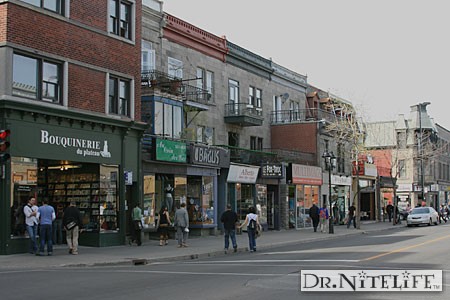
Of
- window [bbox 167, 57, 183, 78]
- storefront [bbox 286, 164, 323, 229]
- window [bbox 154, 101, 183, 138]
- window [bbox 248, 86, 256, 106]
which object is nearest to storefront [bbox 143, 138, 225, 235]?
window [bbox 154, 101, 183, 138]

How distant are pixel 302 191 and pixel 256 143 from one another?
458 cm

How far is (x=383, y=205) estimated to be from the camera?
5872cm

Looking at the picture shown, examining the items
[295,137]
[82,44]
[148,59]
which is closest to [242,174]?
Answer: [148,59]

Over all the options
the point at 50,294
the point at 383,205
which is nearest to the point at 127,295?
the point at 50,294

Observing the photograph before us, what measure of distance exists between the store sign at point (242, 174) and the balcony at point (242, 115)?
3115 mm

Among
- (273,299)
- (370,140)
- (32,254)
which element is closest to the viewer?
(273,299)

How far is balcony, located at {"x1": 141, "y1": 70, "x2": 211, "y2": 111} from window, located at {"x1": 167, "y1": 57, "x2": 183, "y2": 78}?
73 cm

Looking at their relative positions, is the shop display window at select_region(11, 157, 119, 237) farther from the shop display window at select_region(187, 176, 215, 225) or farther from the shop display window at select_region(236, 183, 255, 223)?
the shop display window at select_region(236, 183, 255, 223)

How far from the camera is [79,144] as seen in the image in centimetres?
2252

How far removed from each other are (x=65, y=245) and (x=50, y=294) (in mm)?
12140

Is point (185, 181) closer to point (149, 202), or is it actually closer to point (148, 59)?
point (149, 202)

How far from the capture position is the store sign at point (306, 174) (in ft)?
127

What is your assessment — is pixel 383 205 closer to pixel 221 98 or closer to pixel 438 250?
pixel 221 98

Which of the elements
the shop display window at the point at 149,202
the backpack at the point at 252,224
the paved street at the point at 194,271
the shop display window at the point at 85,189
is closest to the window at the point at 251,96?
the shop display window at the point at 149,202
